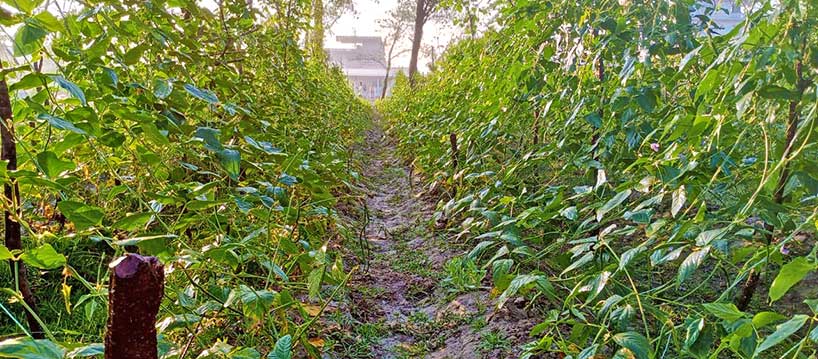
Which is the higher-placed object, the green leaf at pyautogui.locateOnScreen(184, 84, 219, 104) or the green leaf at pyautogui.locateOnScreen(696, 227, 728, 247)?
the green leaf at pyautogui.locateOnScreen(184, 84, 219, 104)

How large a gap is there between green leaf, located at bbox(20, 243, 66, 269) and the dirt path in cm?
105

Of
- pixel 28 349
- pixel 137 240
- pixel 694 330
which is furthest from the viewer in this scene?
pixel 694 330

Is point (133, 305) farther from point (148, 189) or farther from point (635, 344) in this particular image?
point (148, 189)

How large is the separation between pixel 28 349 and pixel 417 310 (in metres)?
1.72

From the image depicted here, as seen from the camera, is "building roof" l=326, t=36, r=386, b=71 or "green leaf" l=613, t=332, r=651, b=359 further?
"building roof" l=326, t=36, r=386, b=71

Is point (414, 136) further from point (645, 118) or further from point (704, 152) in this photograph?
point (704, 152)

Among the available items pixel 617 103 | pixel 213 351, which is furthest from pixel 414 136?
pixel 213 351

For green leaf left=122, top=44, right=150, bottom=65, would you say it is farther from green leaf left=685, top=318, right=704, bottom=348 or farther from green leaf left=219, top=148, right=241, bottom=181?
green leaf left=685, top=318, right=704, bottom=348

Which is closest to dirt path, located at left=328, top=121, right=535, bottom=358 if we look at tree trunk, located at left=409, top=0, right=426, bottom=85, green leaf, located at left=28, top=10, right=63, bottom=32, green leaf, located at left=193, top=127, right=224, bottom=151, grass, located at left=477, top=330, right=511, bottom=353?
grass, located at left=477, top=330, right=511, bottom=353

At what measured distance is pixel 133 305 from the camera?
0.67 m

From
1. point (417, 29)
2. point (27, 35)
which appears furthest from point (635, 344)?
point (417, 29)

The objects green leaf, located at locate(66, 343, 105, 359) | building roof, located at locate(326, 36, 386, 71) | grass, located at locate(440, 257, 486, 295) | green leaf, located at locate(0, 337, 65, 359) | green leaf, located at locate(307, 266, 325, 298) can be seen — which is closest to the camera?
green leaf, located at locate(0, 337, 65, 359)

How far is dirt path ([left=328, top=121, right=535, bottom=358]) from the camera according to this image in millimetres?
1812

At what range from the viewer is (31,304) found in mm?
1275
